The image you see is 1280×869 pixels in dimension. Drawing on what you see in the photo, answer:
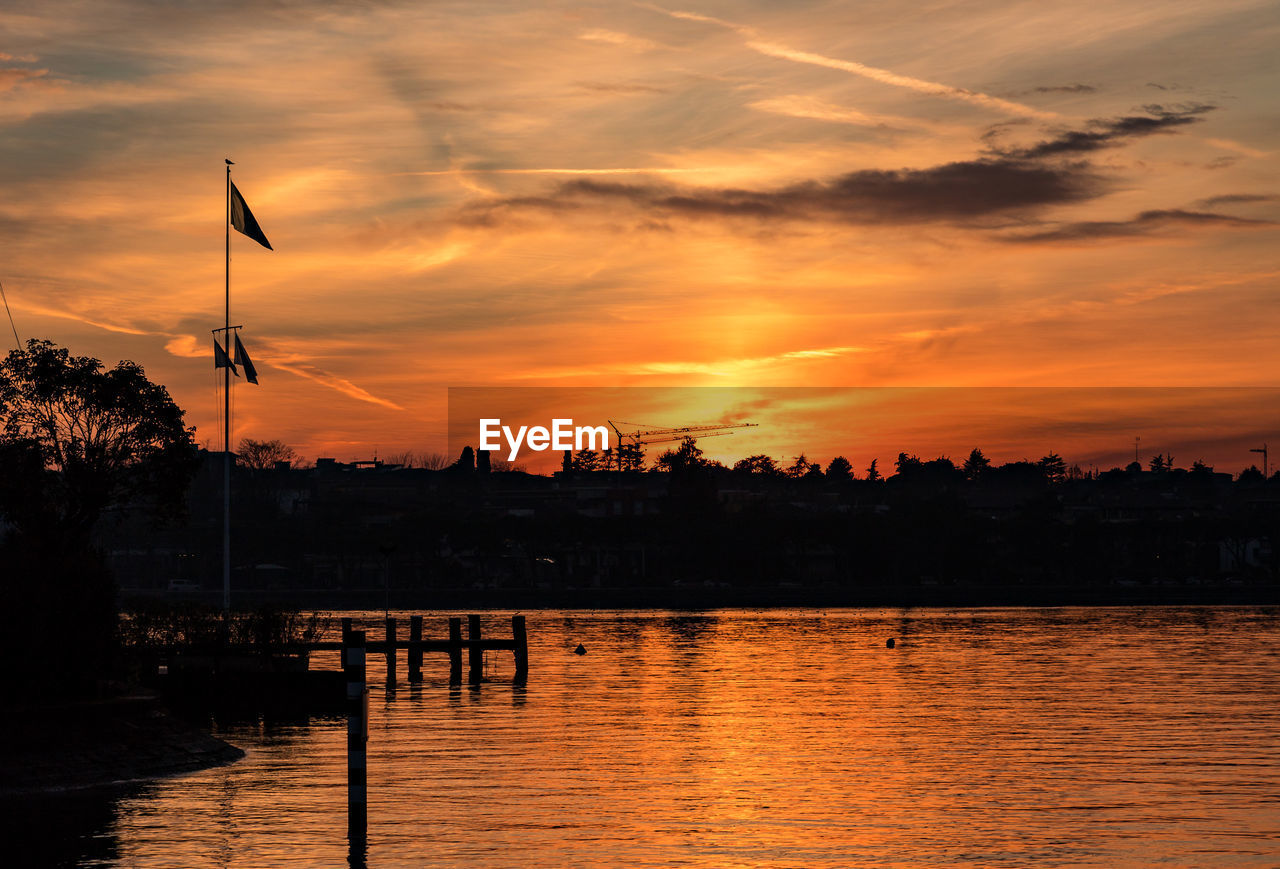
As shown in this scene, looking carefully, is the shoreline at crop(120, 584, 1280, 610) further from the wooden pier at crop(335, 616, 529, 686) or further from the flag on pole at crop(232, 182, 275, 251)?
the flag on pole at crop(232, 182, 275, 251)

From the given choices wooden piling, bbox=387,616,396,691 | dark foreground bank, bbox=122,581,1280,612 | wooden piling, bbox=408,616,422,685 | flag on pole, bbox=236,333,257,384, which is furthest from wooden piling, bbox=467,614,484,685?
dark foreground bank, bbox=122,581,1280,612

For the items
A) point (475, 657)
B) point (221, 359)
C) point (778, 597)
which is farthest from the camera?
point (778, 597)

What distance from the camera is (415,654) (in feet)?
217

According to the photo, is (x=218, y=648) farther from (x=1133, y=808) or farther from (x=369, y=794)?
(x=1133, y=808)

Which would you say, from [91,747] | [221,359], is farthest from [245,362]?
[91,747]

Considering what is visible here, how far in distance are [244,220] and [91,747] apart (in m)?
31.3

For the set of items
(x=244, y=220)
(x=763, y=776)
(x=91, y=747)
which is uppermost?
(x=244, y=220)

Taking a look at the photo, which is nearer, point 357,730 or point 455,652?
point 357,730

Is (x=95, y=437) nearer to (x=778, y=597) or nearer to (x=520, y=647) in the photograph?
(x=520, y=647)

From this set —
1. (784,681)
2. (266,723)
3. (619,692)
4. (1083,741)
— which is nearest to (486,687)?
(619,692)

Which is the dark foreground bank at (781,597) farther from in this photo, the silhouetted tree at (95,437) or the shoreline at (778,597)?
the silhouetted tree at (95,437)

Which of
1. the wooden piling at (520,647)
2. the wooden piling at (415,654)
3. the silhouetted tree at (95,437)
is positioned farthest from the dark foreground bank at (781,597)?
the silhouetted tree at (95,437)

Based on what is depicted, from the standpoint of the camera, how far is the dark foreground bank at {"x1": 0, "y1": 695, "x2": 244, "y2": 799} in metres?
28.5

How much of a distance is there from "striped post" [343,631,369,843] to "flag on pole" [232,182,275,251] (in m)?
37.5
